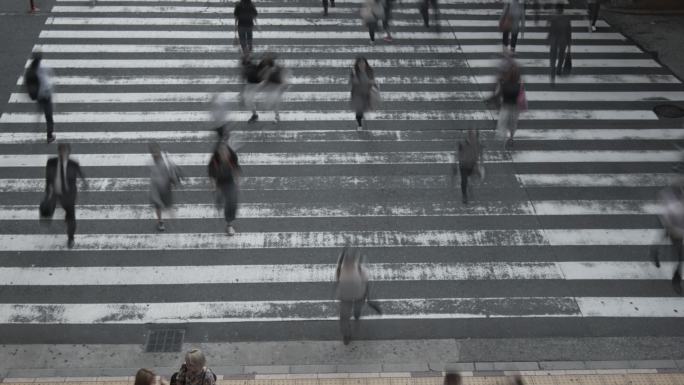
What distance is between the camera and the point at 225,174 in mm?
11406

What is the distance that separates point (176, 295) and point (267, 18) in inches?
418

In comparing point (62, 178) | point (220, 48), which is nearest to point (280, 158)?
point (62, 178)

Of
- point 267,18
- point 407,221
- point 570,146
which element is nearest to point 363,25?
point 267,18

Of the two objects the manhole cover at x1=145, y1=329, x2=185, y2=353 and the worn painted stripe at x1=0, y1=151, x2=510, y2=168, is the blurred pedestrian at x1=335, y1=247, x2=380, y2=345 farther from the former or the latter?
the worn painted stripe at x1=0, y1=151, x2=510, y2=168

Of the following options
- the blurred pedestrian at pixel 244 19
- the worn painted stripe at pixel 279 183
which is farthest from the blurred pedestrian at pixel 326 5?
the worn painted stripe at pixel 279 183

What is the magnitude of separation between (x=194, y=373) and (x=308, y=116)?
28.5ft

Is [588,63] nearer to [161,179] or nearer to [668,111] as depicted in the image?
[668,111]

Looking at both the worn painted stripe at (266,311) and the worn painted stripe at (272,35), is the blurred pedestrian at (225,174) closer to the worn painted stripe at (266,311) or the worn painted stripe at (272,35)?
the worn painted stripe at (266,311)

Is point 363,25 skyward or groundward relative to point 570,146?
skyward

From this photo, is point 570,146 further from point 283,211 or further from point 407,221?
point 283,211

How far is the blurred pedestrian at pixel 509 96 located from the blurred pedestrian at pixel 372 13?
4677 millimetres

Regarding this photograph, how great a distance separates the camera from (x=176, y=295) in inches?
430

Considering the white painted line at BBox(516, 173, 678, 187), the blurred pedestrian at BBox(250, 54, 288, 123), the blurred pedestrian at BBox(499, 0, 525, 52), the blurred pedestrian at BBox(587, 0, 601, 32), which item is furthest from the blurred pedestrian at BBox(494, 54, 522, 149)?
the blurred pedestrian at BBox(587, 0, 601, 32)

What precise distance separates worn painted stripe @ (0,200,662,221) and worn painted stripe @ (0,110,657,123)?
119 inches
